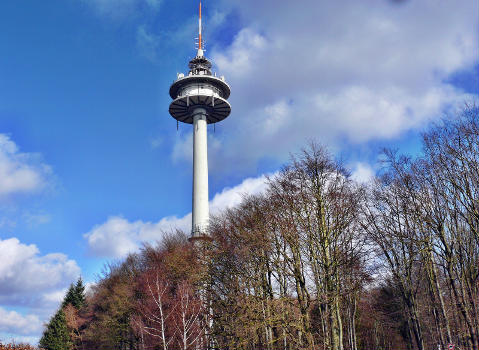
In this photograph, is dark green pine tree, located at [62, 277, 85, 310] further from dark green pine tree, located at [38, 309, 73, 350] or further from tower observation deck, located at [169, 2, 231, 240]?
tower observation deck, located at [169, 2, 231, 240]

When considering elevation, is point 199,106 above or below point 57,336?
above

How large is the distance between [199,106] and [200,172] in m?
12.5

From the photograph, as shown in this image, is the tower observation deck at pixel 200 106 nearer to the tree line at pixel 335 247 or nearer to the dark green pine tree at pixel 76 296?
the dark green pine tree at pixel 76 296

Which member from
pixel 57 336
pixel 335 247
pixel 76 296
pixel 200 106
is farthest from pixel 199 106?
pixel 335 247

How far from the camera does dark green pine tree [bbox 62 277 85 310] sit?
62347 mm

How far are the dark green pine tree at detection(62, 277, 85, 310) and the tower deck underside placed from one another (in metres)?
31.2

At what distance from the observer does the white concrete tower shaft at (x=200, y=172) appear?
195 ft

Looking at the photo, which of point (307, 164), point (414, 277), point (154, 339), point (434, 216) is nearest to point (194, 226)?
point (154, 339)

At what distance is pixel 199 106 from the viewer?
2692 inches

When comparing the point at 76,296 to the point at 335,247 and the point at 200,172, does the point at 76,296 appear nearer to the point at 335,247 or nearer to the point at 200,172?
the point at 200,172

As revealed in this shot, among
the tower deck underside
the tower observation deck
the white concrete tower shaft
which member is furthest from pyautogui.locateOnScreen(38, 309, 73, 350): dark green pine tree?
the tower deck underside

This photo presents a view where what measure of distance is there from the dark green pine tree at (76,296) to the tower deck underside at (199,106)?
3124 centimetres

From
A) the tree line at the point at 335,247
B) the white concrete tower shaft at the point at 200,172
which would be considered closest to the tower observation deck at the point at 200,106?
the white concrete tower shaft at the point at 200,172

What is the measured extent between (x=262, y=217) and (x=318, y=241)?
5220mm
